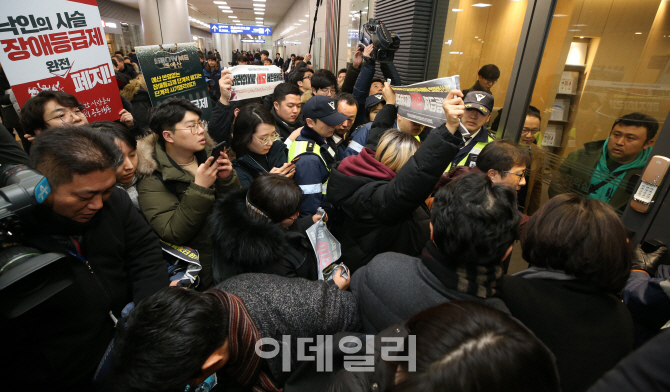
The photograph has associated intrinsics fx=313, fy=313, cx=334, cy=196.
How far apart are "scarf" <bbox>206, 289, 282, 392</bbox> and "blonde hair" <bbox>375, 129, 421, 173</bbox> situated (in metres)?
1.14

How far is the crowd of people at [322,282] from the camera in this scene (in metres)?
0.80

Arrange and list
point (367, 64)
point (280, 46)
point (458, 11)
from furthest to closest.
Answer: point (280, 46) → point (458, 11) → point (367, 64)

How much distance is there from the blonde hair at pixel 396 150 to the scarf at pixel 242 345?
1137 mm

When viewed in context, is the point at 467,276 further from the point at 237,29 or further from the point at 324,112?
the point at 237,29

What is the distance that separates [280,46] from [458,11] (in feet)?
94.2

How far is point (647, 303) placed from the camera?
4.54ft

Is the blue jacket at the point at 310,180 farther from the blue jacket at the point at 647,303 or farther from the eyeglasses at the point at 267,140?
the blue jacket at the point at 647,303

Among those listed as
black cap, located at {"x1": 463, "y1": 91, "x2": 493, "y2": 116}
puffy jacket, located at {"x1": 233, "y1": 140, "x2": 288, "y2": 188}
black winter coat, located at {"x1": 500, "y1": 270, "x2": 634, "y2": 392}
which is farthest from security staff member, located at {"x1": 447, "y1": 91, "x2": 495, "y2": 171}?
black winter coat, located at {"x1": 500, "y1": 270, "x2": 634, "y2": 392}

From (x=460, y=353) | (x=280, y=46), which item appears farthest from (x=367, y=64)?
(x=280, y=46)

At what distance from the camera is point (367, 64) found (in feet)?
10.6

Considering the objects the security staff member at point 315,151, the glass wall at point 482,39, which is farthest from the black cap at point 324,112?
the glass wall at point 482,39

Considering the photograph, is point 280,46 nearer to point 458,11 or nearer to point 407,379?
point 458,11

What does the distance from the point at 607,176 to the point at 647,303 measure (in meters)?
1.28

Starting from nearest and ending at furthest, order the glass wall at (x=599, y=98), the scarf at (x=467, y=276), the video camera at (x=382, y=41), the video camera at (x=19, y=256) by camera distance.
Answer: the video camera at (x=19, y=256) → the scarf at (x=467, y=276) → the glass wall at (x=599, y=98) → the video camera at (x=382, y=41)
